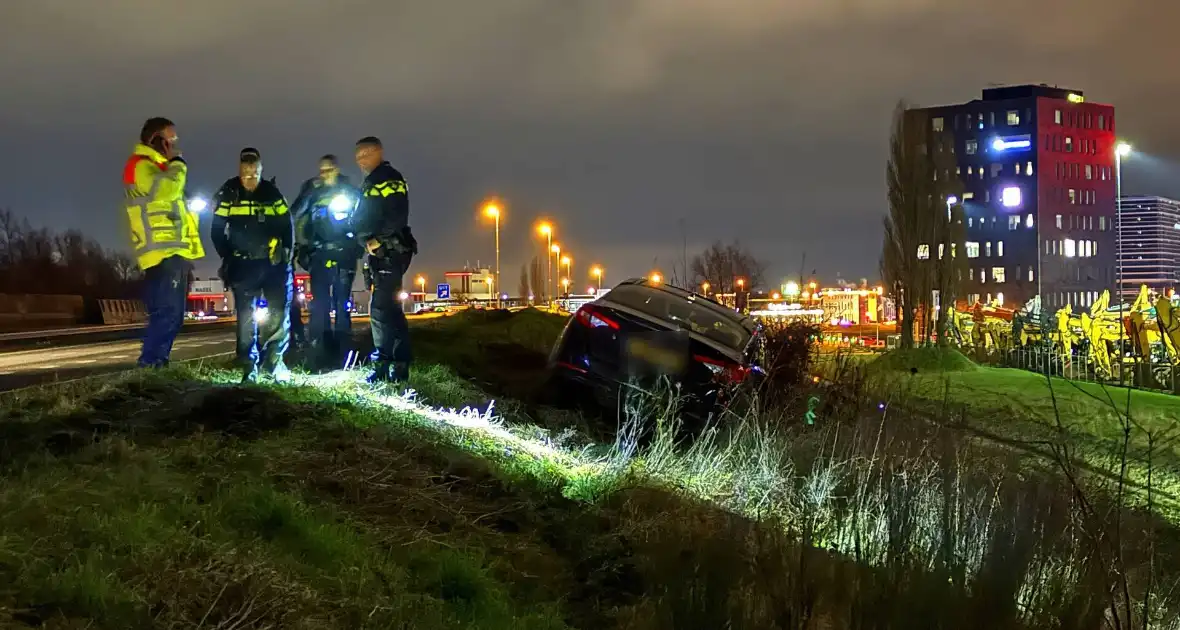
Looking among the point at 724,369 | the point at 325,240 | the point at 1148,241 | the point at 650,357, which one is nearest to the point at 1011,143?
the point at 1148,241

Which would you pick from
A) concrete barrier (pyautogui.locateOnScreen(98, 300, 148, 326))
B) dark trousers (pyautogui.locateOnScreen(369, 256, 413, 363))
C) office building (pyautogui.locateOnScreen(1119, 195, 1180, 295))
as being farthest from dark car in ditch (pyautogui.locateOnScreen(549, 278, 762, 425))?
office building (pyautogui.locateOnScreen(1119, 195, 1180, 295))

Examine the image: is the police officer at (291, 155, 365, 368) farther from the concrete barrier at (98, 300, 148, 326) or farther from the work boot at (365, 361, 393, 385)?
the concrete barrier at (98, 300, 148, 326)

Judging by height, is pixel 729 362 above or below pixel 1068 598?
above

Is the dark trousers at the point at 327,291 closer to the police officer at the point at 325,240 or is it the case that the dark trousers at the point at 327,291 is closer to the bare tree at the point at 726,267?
the police officer at the point at 325,240

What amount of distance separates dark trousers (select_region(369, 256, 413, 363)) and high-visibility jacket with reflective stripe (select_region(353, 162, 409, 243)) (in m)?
0.25

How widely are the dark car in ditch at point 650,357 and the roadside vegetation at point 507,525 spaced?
4.96 ft

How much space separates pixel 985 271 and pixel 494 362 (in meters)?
104

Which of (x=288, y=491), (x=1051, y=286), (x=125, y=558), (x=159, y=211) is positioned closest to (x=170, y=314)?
(x=159, y=211)

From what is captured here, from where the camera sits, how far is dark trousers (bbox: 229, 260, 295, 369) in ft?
28.2

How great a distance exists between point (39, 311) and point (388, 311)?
32813 millimetres

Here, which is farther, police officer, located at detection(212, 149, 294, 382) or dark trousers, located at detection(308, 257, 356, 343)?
dark trousers, located at detection(308, 257, 356, 343)

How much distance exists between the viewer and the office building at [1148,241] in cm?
11047

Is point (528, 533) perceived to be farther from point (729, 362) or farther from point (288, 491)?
point (729, 362)

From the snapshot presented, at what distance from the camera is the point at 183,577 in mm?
3656
